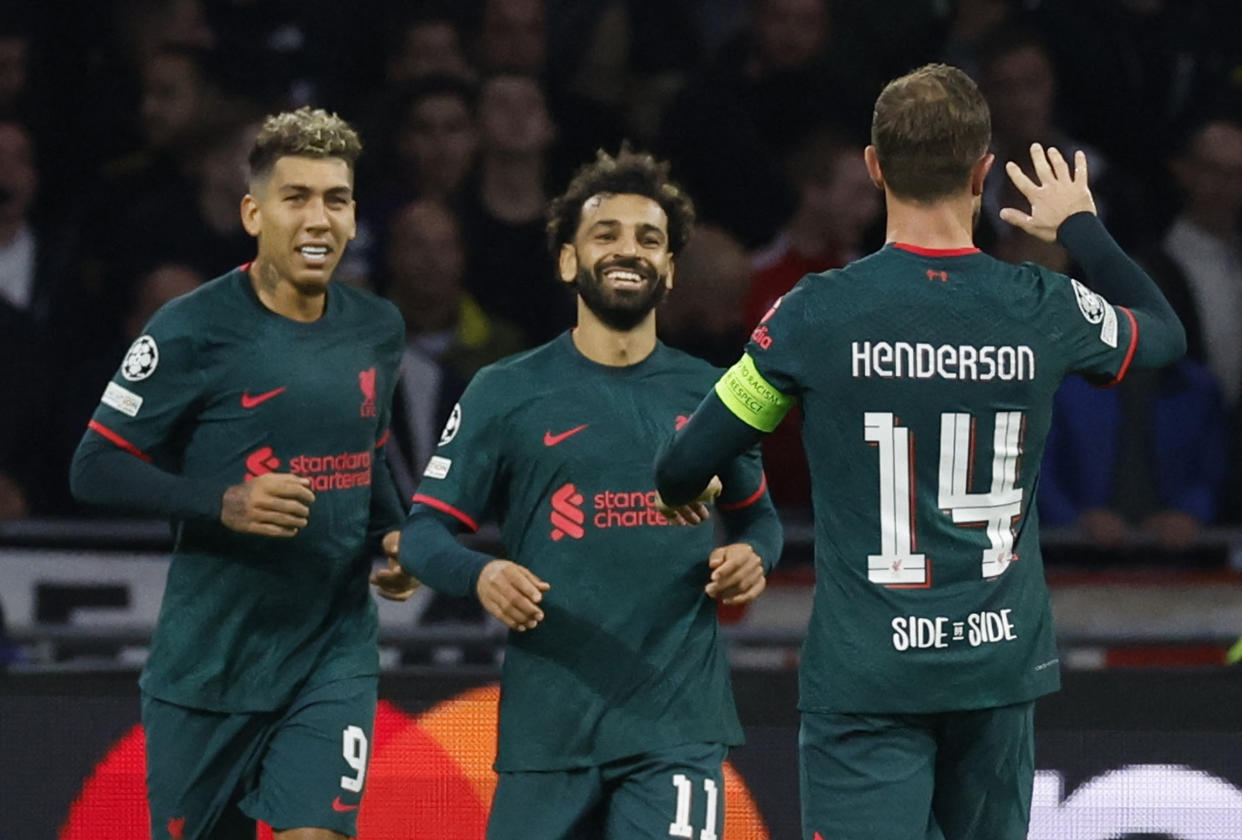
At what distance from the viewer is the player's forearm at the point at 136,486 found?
4512 mm

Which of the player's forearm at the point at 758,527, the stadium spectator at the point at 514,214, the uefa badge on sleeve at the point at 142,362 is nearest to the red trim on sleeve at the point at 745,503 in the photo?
the player's forearm at the point at 758,527

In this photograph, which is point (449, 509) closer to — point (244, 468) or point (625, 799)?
point (244, 468)

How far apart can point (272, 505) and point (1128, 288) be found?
1.91 meters

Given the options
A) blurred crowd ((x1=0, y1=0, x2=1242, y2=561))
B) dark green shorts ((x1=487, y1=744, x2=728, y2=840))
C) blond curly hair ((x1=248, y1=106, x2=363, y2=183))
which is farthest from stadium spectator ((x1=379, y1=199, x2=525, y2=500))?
dark green shorts ((x1=487, y1=744, x2=728, y2=840))

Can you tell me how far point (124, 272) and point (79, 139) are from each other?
0.87 metres

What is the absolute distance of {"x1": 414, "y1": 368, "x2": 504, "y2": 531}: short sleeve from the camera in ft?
14.5

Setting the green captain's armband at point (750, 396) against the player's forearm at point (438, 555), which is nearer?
the green captain's armband at point (750, 396)

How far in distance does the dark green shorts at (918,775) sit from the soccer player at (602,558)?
0.65 m

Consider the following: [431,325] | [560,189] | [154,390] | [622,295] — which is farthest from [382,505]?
[560,189]

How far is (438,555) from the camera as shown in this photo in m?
4.29

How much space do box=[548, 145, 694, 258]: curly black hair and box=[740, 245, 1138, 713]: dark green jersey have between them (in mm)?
1088

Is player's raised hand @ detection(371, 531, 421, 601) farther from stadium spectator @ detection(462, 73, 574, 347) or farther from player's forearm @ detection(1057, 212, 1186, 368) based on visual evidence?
stadium spectator @ detection(462, 73, 574, 347)

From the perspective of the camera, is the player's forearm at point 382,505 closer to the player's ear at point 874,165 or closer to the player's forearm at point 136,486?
the player's forearm at point 136,486

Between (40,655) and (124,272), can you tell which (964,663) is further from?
(124,272)
